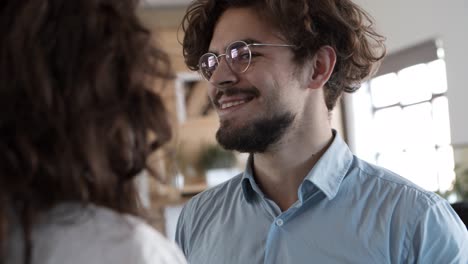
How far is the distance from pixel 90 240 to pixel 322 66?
1.18 m

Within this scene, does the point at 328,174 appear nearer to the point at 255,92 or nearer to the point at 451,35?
the point at 255,92

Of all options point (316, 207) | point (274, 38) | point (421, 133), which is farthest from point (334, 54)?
point (421, 133)

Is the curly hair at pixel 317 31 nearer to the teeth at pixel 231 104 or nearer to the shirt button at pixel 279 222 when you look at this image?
the teeth at pixel 231 104

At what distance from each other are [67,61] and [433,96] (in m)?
4.36

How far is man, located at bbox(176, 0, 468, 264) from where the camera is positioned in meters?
1.35

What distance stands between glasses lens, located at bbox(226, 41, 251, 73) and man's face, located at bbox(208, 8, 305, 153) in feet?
0.04

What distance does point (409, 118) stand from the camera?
5.03 meters

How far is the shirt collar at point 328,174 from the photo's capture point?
145cm

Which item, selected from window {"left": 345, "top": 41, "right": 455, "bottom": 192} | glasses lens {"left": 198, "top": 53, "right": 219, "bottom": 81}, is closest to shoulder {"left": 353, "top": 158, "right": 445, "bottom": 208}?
glasses lens {"left": 198, "top": 53, "right": 219, "bottom": 81}

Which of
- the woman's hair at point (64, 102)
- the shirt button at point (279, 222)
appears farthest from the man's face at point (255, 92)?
the woman's hair at point (64, 102)

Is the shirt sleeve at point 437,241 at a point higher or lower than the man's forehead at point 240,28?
lower

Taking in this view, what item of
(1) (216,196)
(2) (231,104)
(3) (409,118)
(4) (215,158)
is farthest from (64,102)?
(4) (215,158)

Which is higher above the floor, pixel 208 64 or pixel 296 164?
pixel 208 64

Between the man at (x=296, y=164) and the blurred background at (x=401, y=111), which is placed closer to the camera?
the man at (x=296, y=164)
